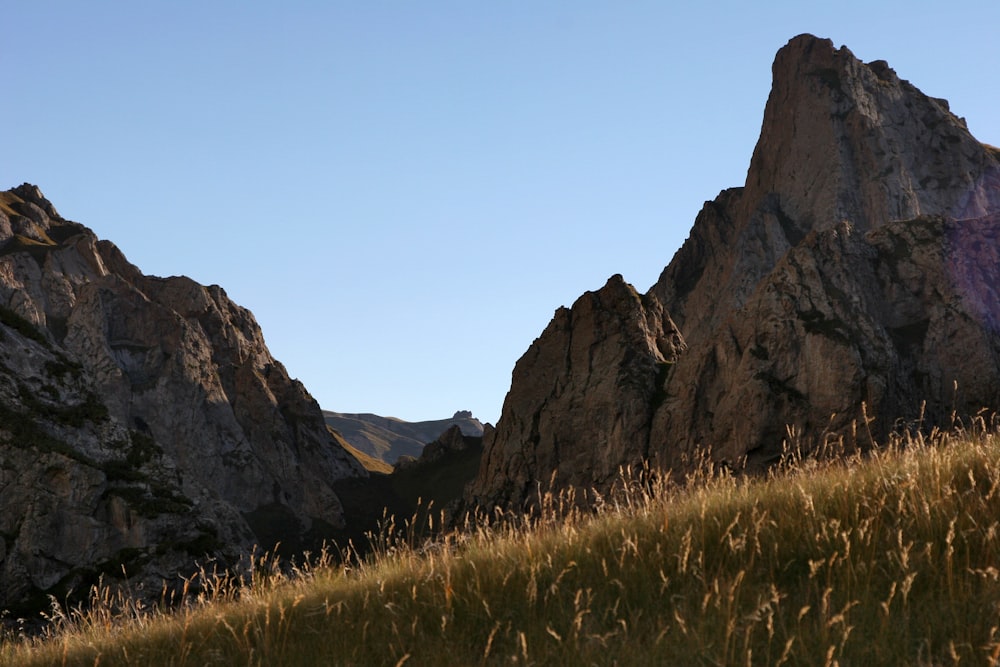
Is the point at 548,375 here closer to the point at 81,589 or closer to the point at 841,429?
the point at 841,429

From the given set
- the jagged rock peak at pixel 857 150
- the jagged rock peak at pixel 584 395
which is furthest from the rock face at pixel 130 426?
the jagged rock peak at pixel 857 150

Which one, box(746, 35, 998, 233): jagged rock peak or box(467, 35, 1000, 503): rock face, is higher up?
box(746, 35, 998, 233): jagged rock peak

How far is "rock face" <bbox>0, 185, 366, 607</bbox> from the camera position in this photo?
1350 inches

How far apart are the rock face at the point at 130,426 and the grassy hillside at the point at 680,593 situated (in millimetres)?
29708

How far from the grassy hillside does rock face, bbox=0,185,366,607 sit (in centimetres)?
Answer: 2971

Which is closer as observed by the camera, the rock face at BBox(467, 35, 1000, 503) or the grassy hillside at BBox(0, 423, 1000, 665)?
the grassy hillside at BBox(0, 423, 1000, 665)

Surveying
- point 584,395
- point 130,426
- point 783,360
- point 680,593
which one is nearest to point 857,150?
point 783,360

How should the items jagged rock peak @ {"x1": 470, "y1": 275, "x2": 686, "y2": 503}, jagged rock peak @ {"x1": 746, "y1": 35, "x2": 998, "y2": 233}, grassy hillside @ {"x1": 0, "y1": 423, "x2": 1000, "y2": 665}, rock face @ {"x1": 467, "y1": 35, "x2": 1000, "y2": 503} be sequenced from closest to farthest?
1. grassy hillside @ {"x1": 0, "y1": 423, "x2": 1000, "y2": 665}
2. rock face @ {"x1": 467, "y1": 35, "x2": 1000, "y2": 503}
3. jagged rock peak @ {"x1": 470, "y1": 275, "x2": 686, "y2": 503}
4. jagged rock peak @ {"x1": 746, "y1": 35, "x2": 998, "y2": 233}

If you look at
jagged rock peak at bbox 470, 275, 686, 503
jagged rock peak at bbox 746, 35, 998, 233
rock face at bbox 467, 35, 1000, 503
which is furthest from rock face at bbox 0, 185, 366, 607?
jagged rock peak at bbox 746, 35, 998, 233

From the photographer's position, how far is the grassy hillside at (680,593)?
16.9 feet

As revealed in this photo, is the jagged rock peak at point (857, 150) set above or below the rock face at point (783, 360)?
above

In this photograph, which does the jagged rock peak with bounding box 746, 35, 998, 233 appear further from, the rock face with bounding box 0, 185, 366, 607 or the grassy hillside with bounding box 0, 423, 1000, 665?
the grassy hillside with bounding box 0, 423, 1000, 665

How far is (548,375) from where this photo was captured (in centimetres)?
9138

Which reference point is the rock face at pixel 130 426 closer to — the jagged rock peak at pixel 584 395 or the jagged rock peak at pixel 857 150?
the jagged rock peak at pixel 584 395
